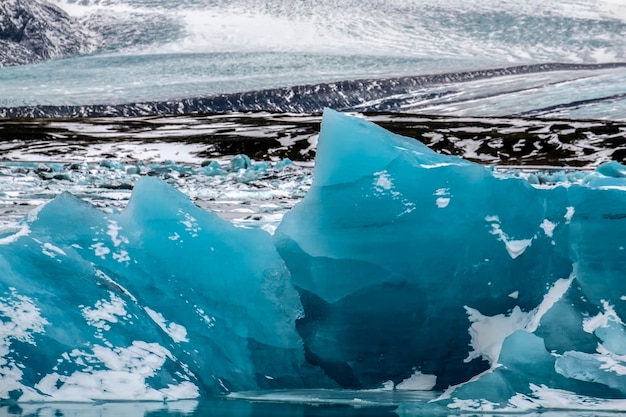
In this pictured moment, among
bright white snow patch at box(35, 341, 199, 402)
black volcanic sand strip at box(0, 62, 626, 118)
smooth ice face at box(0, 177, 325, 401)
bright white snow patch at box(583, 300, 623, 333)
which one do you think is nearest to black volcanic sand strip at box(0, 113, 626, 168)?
black volcanic sand strip at box(0, 62, 626, 118)

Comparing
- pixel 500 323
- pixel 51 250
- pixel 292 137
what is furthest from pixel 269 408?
pixel 292 137

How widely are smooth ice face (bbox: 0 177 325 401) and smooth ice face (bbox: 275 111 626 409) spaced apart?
0.82ft

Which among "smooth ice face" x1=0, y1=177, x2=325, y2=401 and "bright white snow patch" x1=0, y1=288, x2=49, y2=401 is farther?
"smooth ice face" x1=0, y1=177, x2=325, y2=401

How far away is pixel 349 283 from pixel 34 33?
230 ft

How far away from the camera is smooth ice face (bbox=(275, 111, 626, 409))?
567cm

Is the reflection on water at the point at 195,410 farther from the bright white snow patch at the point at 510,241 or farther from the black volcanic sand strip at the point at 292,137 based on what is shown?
the black volcanic sand strip at the point at 292,137

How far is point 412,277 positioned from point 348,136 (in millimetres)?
860

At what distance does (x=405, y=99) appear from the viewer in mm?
59250

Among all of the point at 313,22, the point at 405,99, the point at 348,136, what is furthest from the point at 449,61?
the point at 348,136

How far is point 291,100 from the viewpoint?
186 ft

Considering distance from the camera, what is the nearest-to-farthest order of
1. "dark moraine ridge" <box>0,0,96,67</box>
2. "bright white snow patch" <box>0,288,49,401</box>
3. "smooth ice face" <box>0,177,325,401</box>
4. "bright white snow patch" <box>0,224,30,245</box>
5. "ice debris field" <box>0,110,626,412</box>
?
1. "bright white snow patch" <box>0,288,49,401</box>
2. "smooth ice face" <box>0,177,325,401</box>
3. "ice debris field" <box>0,110,626,412</box>
4. "bright white snow patch" <box>0,224,30,245</box>
5. "dark moraine ridge" <box>0,0,96,67</box>

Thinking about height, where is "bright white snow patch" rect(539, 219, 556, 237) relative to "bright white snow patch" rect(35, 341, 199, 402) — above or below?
above

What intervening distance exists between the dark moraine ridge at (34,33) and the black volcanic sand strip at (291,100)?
50.8 ft

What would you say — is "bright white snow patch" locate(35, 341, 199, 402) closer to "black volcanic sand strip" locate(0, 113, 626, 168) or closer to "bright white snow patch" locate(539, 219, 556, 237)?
"bright white snow patch" locate(539, 219, 556, 237)
